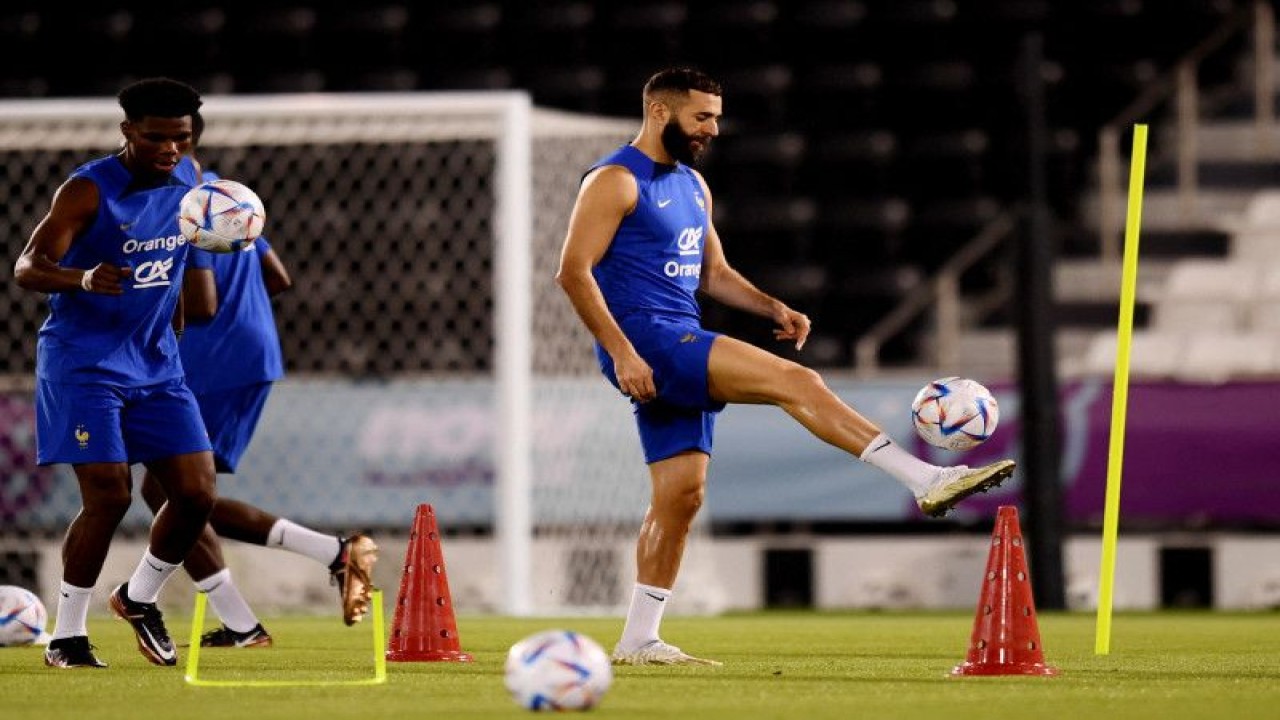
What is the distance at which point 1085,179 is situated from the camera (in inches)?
592

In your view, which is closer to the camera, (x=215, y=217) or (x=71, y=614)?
(x=215, y=217)

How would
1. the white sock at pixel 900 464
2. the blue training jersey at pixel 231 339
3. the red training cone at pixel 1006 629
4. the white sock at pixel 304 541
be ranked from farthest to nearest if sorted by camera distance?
the blue training jersey at pixel 231 339 < the white sock at pixel 304 541 < the red training cone at pixel 1006 629 < the white sock at pixel 900 464

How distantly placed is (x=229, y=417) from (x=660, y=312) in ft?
6.81

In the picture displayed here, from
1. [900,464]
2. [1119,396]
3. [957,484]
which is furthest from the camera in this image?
[1119,396]

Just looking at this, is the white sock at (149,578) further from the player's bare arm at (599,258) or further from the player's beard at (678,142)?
the player's beard at (678,142)

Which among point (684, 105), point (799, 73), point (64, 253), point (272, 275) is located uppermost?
point (799, 73)

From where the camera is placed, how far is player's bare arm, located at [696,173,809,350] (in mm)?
6484

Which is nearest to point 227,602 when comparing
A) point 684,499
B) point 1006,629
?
point 684,499

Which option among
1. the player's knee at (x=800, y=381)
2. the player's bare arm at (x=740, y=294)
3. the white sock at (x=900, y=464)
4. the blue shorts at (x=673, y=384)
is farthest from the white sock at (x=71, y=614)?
the white sock at (x=900, y=464)

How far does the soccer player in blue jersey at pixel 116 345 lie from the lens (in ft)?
20.4

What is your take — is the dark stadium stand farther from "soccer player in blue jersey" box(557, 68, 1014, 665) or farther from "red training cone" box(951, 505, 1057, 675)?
"red training cone" box(951, 505, 1057, 675)

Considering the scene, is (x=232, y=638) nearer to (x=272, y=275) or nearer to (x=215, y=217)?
(x=272, y=275)

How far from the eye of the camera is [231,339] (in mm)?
7629

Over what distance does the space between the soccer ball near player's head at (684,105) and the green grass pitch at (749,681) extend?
1488 mm
